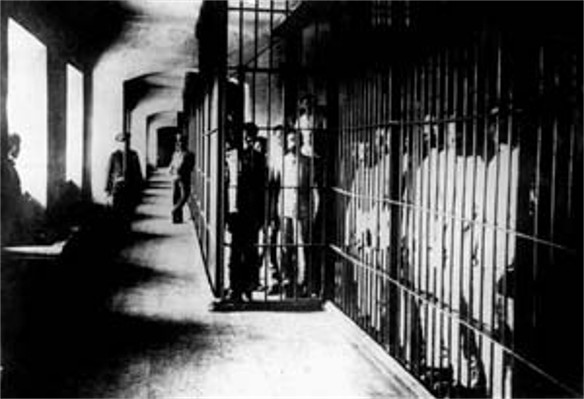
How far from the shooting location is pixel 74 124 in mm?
11977

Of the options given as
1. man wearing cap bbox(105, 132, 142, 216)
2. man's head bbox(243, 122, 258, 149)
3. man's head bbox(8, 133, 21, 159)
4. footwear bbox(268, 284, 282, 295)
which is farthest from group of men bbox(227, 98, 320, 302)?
man wearing cap bbox(105, 132, 142, 216)

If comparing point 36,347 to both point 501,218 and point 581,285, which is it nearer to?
point 501,218

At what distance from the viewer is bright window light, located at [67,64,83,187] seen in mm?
11773

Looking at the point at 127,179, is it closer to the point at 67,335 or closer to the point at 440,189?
the point at 67,335

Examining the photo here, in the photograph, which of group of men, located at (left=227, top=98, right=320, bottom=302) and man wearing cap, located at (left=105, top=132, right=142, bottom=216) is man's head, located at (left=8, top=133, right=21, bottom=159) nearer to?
group of men, located at (left=227, top=98, right=320, bottom=302)

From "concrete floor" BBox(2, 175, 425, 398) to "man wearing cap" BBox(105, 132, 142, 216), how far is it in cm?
455

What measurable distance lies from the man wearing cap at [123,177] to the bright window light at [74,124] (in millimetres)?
507

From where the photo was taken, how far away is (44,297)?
18.6 feet

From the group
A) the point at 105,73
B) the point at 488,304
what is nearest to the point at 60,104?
the point at 105,73

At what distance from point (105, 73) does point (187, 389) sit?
9.86 meters

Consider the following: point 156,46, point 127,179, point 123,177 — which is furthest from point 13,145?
point 127,179

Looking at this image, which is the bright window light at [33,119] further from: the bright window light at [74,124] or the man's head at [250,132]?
the man's head at [250,132]

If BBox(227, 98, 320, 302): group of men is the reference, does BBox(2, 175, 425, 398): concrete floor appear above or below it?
below

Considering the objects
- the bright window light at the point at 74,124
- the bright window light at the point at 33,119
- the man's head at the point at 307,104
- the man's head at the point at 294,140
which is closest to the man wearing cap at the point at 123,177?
the bright window light at the point at 74,124
